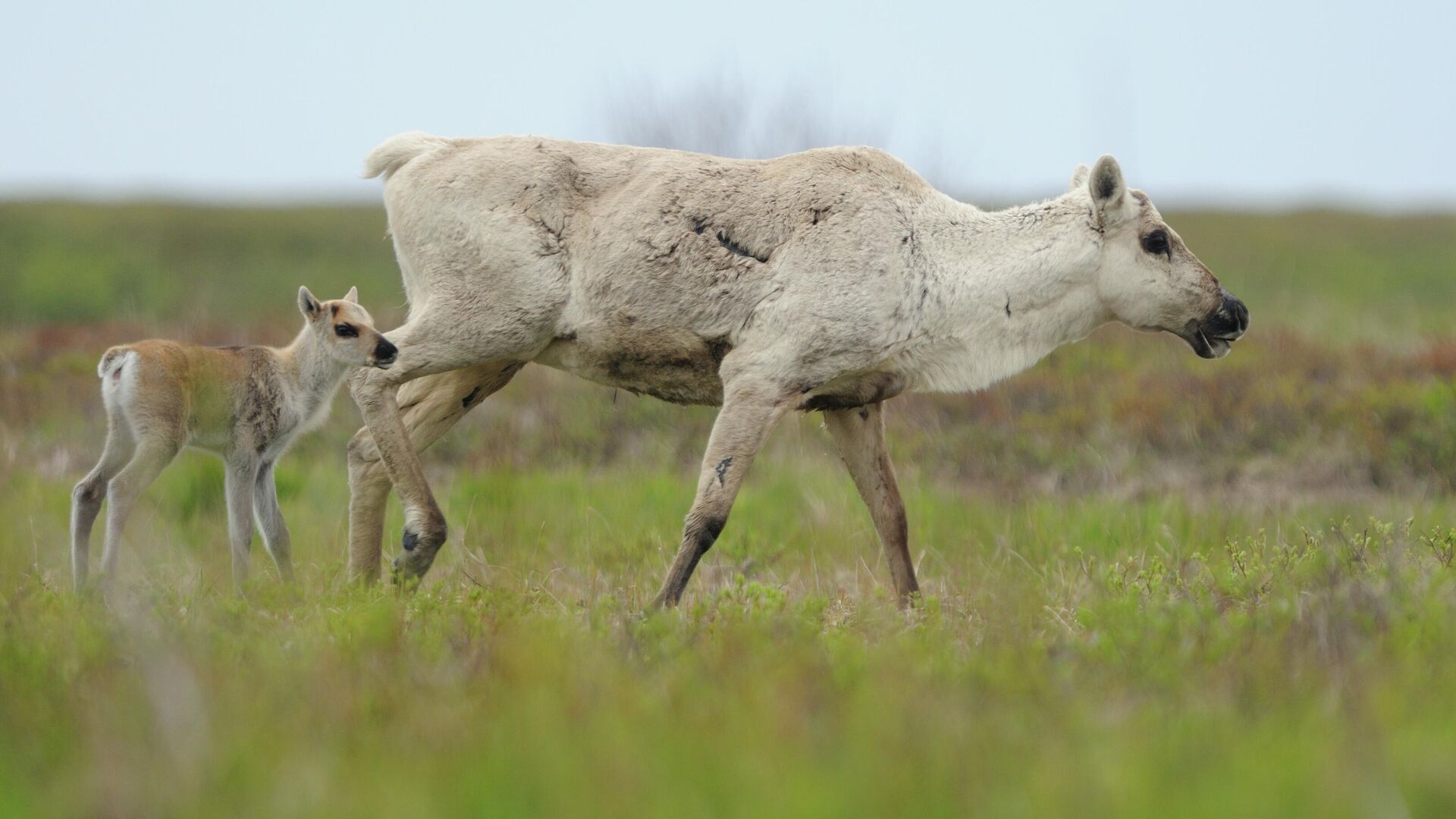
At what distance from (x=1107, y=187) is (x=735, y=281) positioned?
1787 mm

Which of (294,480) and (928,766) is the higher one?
(928,766)

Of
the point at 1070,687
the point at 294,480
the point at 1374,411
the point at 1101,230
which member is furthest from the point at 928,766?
the point at 1374,411

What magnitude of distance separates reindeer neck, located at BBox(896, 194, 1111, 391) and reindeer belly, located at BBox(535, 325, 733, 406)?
969 mm

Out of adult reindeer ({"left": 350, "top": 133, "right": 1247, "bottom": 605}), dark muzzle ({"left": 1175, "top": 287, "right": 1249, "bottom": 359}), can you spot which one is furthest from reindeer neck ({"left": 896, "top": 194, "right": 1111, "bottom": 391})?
dark muzzle ({"left": 1175, "top": 287, "right": 1249, "bottom": 359})

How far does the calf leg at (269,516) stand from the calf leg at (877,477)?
2.74 meters

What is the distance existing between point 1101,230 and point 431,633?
360 centimetres

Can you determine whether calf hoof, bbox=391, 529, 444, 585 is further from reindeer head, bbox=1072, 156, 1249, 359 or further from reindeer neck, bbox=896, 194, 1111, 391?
reindeer head, bbox=1072, 156, 1249, 359

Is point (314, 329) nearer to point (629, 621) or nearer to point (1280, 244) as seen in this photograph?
point (629, 621)

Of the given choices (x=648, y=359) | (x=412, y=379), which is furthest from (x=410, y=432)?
(x=648, y=359)

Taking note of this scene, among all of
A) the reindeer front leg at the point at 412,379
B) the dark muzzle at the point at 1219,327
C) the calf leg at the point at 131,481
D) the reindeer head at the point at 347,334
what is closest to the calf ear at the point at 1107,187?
the dark muzzle at the point at 1219,327

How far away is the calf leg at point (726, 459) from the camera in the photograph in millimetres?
6098

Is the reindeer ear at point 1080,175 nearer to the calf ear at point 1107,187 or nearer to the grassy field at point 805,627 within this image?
the calf ear at point 1107,187

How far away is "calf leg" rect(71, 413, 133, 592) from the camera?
21.1 ft

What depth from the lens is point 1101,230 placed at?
21.7 ft
